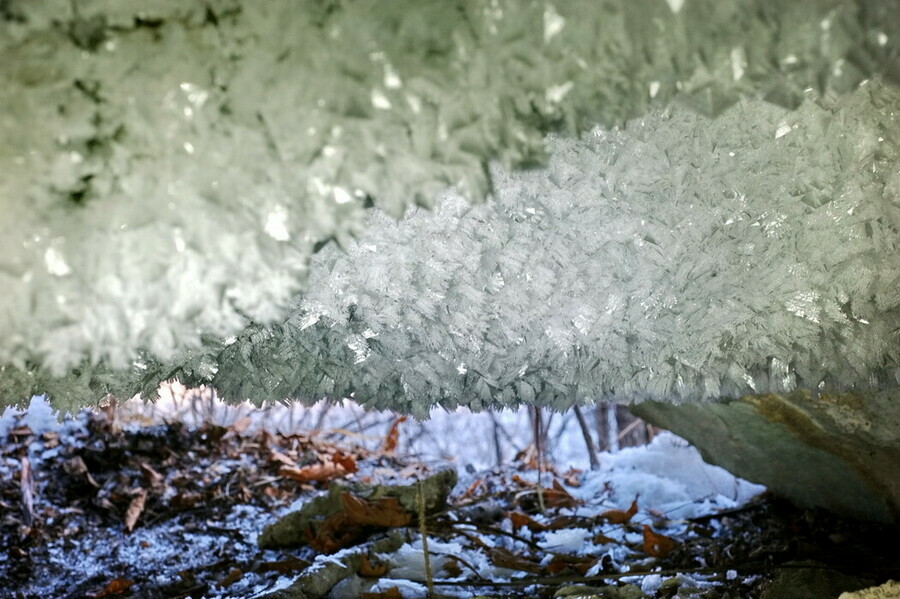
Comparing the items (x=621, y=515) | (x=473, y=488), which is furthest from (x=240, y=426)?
(x=621, y=515)

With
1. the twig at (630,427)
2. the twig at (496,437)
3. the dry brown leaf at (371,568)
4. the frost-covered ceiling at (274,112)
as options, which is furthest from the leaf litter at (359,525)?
the twig at (496,437)

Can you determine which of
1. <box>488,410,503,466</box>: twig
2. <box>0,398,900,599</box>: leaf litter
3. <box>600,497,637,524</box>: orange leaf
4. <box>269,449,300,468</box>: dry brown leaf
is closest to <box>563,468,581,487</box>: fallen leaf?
<box>0,398,900,599</box>: leaf litter

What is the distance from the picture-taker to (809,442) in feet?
4.75

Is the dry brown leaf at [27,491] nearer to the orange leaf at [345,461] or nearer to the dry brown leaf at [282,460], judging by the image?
the dry brown leaf at [282,460]

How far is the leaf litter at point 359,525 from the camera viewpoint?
135cm

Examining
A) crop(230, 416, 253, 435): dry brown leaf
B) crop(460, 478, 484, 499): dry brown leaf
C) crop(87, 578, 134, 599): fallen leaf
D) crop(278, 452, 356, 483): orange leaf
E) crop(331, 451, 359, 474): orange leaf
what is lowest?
crop(87, 578, 134, 599): fallen leaf

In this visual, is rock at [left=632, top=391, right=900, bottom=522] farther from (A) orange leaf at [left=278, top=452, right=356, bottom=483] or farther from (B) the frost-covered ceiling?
(A) orange leaf at [left=278, top=452, right=356, bottom=483]

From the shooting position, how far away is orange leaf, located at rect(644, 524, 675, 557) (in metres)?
1.52

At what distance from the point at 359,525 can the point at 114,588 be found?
21.7 inches

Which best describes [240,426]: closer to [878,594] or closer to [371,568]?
[371,568]

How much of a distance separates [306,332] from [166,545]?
1.22m

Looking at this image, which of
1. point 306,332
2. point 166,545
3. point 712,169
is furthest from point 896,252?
point 166,545

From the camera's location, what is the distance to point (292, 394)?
99cm

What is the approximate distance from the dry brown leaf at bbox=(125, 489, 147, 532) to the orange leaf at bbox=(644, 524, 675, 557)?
1380 mm
